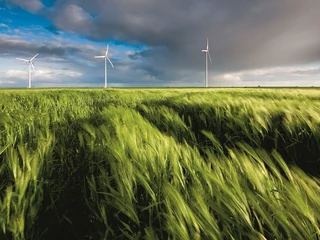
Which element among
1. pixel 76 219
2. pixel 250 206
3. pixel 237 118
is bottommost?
pixel 76 219

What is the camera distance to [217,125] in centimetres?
303

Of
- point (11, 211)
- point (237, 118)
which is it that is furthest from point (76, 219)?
point (237, 118)

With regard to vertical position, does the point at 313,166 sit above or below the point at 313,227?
below

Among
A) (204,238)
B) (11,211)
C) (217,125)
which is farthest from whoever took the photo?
(217,125)

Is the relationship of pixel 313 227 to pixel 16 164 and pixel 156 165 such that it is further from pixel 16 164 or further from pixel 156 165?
pixel 16 164

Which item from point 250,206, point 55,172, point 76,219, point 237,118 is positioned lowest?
point 76,219

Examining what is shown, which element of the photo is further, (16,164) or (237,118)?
(237,118)

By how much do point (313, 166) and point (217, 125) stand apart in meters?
1.09

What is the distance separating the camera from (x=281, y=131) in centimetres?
259

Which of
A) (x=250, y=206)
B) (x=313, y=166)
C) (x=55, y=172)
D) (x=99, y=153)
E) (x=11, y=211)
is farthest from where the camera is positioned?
(x=313, y=166)

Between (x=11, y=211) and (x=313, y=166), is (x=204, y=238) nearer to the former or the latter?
(x=11, y=211)

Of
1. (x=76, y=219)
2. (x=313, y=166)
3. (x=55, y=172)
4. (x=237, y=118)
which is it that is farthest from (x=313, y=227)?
(x=237, y=118)

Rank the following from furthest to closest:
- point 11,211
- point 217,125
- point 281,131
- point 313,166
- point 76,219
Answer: point 217,125 → point 281,131 → point 313,166 → point 76,219 → point 11,211

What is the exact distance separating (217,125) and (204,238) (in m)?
2.40
